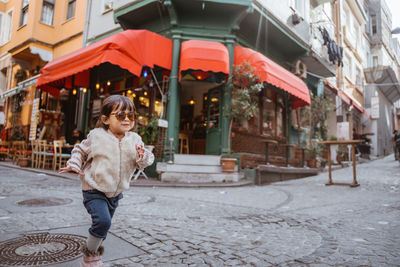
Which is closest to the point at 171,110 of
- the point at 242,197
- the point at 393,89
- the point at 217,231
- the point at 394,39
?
the point at 242,197

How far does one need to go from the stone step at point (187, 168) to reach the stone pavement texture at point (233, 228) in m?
3.00

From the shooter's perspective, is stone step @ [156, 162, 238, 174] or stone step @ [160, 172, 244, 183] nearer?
stone step @ [160, 172, 244, 183]

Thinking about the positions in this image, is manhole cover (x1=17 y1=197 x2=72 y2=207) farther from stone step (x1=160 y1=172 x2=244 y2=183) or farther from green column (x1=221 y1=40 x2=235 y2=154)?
green column (x1=221 y1=40 x2=235 y2=154)

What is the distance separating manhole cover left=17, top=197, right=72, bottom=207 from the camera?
4.50 m

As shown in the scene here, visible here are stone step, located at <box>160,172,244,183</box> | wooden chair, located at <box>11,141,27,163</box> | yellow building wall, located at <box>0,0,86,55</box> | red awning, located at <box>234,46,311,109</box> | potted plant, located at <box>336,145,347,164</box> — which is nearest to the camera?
stone step, located at <box>160,172,244,183</box>

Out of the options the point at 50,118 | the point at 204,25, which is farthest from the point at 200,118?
the point at 50,118

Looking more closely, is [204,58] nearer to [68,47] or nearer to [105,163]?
[105,163]

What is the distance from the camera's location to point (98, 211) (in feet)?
6.59

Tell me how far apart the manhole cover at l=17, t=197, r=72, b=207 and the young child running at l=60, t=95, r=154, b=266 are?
2.95 m

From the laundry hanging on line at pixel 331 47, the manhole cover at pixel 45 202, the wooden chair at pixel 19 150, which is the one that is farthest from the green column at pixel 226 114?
the wooden chair at pixel 19 150

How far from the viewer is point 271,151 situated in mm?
12273

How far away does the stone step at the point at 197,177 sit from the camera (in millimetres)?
8789

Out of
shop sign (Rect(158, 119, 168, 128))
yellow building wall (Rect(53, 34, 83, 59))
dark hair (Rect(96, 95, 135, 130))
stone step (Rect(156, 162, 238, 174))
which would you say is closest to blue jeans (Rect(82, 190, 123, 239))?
dark hair (Rect(96, 95, 135, 130))

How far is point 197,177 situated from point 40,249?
21.4ft
